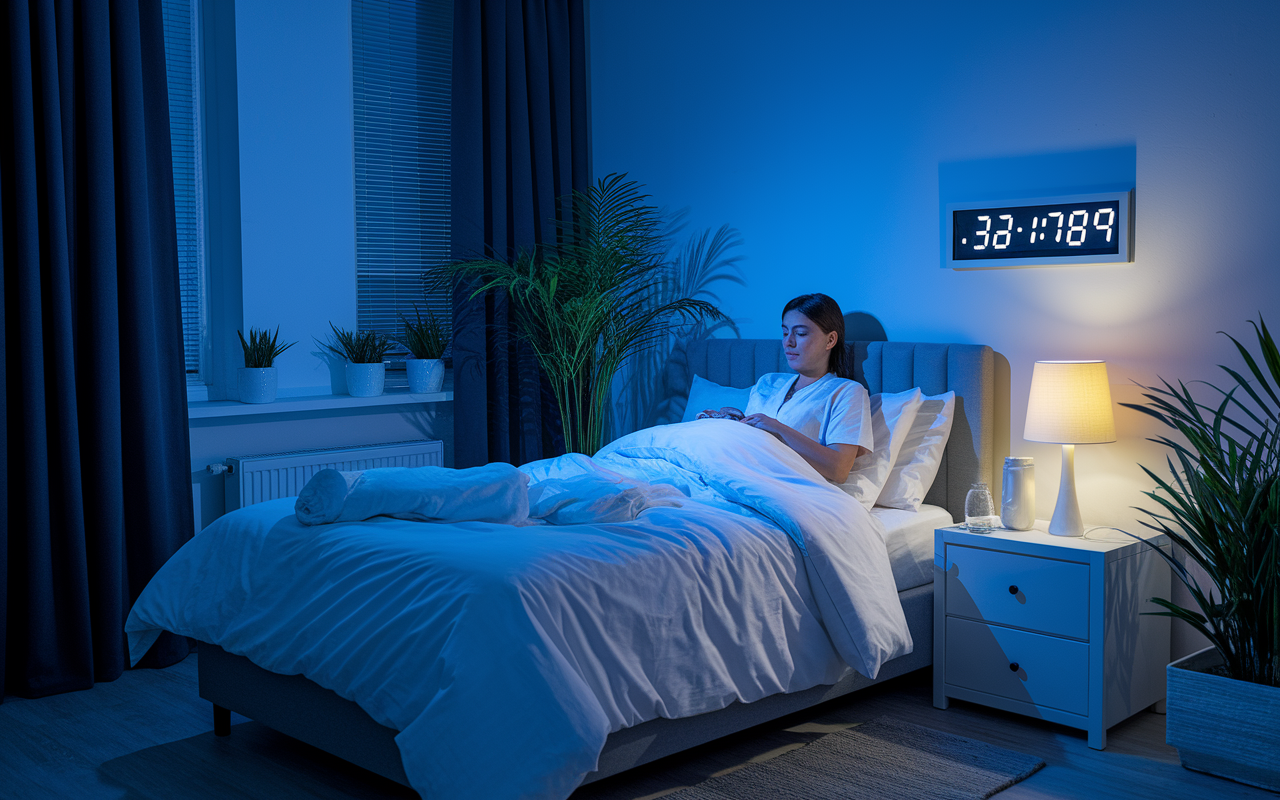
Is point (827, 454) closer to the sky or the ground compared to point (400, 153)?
closer to the ground

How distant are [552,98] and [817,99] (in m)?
1.35

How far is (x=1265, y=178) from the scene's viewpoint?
10.2 ft

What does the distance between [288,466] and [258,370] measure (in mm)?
399

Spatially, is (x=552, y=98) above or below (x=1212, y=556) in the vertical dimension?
above

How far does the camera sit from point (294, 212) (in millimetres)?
4406

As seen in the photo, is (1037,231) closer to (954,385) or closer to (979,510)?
(954,385)

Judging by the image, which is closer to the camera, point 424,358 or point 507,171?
point 424,358

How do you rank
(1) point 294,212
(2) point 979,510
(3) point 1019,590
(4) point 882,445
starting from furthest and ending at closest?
(1) point 294,212 < (4) point 882,445 < (2) point 979,510 < (3) point 1019,590

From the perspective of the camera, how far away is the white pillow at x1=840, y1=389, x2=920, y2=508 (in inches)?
142

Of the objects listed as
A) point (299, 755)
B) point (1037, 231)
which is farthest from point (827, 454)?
point (299, 755)

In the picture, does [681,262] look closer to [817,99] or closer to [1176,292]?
[817,99]

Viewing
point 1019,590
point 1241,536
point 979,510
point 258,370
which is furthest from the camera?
point 258,370

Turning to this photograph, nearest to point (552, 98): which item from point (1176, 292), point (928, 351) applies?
point (928, 351)

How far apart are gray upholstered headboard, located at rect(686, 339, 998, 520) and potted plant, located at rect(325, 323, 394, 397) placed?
1928 millimetres
